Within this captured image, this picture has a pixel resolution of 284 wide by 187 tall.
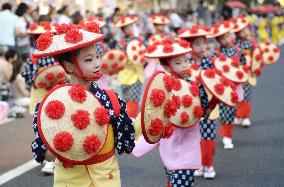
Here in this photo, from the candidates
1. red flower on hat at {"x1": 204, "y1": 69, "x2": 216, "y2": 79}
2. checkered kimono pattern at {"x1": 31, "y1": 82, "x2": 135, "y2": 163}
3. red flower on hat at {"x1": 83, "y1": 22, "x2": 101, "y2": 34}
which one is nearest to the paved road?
red flower on hat at {"x1": 204, "y1": 69, "x2": 216, "y2": 79}

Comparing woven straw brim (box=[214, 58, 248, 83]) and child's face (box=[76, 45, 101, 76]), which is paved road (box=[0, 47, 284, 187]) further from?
child's face (box=[76, 45, 101, 76])

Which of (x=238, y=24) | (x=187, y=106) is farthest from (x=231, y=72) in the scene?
(x=238, y=24)

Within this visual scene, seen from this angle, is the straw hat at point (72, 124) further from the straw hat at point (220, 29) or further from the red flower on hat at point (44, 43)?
the straw hat at point (220, 29)

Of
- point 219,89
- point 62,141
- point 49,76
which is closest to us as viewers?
point 62,141

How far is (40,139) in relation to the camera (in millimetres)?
4000

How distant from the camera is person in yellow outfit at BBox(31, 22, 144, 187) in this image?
3902 mm

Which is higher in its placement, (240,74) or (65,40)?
(65,40)

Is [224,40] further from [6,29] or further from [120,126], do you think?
[6,29]

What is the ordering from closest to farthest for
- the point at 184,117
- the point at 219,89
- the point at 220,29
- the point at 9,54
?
the point at 184,117
the point at 219,89
the point at 220,29
the point at 9,54

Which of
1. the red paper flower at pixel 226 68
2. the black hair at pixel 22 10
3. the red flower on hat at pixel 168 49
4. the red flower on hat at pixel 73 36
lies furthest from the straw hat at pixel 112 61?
the red flower on hat at pixel 73 36

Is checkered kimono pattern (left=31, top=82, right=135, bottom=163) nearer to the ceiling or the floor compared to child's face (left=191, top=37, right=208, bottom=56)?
nearer to the ceiling

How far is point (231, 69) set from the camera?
7715 mm

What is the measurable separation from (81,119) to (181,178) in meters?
2.20

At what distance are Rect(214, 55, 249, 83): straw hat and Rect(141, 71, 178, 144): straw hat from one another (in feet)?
10.9
